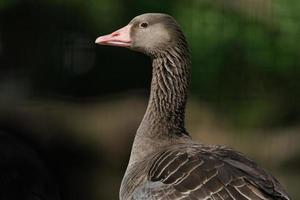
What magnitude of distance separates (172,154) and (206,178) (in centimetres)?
27

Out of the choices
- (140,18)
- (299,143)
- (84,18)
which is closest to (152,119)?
(140,18)

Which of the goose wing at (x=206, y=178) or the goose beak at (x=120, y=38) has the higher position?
the goose beak at (x=120, y=38)

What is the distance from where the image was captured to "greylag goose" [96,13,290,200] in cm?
316

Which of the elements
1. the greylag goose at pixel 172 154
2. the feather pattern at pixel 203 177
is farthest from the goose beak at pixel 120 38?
the feather pattern at pixel 203 177

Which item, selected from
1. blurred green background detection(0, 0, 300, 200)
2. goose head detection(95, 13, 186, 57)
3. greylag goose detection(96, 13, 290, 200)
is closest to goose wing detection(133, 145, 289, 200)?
greylag goose detection(96, 13, 290, 200)

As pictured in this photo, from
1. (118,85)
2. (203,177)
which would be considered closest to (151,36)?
(203,177)

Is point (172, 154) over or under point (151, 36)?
under

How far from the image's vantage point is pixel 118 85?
20.1 ft

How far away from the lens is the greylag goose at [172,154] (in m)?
3.16

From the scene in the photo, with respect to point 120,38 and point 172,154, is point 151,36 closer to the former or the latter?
point 120,38

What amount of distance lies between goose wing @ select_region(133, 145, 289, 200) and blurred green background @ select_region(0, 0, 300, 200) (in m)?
2.58

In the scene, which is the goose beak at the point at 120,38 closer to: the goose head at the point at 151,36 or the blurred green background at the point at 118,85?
the goose head at the point at 151,36

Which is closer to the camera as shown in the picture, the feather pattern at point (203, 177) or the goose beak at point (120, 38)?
the feather pattern at point (203, 177)

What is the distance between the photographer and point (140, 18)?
12.7 ft
